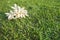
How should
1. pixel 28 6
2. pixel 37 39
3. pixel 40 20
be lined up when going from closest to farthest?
pixel 37 39 < pixel 40 20 < pixel 28 6

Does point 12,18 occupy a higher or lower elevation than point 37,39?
higher

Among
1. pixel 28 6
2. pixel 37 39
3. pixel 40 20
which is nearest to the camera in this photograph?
pixel 37 39

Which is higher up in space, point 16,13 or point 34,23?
point 16,13

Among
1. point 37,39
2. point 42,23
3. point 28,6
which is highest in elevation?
point 28,6

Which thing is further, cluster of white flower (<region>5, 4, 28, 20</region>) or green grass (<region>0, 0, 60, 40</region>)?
cluster of white flower (<region>5, 4, 28, 20</region>)

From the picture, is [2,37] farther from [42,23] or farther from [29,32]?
[42,23]

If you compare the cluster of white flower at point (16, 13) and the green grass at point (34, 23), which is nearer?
the green grass at point (34, 23)

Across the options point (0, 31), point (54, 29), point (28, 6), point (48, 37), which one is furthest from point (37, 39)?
point (28, 6)

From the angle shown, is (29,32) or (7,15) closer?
(29,32)
